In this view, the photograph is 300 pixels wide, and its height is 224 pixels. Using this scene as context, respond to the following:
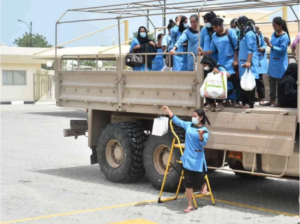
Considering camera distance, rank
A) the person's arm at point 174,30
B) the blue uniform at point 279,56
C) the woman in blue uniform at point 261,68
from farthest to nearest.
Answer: the person's arm at point 174,30, the blue uniform at point 279,56, the woman in blue uniform at point 261,68

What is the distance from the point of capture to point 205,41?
969 cm

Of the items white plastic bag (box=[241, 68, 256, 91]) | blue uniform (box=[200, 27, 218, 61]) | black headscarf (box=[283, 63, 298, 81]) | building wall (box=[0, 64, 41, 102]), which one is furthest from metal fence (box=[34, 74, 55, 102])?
black headscarf (box=[283, 63, 298, 81])

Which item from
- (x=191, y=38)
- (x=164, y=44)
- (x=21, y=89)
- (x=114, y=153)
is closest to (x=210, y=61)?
(x=191, y=38)

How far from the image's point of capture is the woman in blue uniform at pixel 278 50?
9.38 meters

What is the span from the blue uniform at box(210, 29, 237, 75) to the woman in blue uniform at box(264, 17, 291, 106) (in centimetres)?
53

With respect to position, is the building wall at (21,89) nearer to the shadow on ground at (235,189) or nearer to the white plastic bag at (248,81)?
the shadow on ground at (235,189)

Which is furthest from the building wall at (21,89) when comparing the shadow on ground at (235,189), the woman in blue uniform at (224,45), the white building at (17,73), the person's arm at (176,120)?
the person's arm at (176,120)

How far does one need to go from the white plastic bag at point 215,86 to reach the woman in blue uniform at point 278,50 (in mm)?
991

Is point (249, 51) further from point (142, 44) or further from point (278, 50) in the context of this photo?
point (142, 44)

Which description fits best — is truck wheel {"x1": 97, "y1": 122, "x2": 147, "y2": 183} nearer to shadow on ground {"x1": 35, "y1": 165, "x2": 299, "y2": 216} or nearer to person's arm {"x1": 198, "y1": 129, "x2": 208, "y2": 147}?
shadow on ground {"x1": 35, "y1": 165, "x2": 299, "y2": 216}

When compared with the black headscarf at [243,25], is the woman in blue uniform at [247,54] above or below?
below

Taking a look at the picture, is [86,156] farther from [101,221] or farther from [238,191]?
[101,221]

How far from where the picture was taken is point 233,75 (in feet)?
30.4

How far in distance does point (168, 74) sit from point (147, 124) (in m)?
1.47
